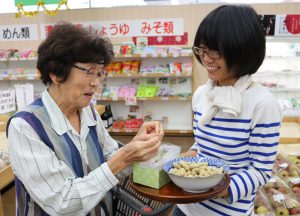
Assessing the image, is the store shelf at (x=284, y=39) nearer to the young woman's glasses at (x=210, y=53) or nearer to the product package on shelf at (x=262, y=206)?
the product package on shelf at (x=262, y=206)

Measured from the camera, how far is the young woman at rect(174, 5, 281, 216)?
1128 millimetres

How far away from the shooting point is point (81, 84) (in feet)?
3.98

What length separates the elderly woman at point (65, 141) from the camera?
1.09m

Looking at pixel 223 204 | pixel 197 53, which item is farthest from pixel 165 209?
pixel 197 53

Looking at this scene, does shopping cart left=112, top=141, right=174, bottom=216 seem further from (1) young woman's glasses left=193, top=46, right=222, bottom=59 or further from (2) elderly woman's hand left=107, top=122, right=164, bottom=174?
(1) young woman's glasses left=193, top=46, right=222, bottom=59

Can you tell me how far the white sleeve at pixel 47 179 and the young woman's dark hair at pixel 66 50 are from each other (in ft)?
0.82

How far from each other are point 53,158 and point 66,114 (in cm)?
26

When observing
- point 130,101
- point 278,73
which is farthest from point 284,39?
point 130,101

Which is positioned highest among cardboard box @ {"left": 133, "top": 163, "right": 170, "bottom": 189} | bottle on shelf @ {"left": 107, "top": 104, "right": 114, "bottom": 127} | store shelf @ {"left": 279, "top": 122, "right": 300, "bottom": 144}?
cardboard box @ {"left": 133, "top": 163, "right": 170, "bottom": 189}

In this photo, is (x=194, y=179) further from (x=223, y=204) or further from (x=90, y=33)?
(x=90, y=33)

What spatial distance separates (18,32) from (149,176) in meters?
5.53

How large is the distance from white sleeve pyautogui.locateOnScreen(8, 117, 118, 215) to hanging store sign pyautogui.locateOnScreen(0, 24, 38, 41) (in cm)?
511

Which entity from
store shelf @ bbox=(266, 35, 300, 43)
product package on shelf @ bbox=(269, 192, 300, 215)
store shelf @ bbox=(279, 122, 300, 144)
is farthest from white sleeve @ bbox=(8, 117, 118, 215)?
store shelf @ bbox=(266, 35, 300, 43)

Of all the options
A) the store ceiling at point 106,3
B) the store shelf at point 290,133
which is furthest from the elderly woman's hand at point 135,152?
the store ceiling at point 106,3
